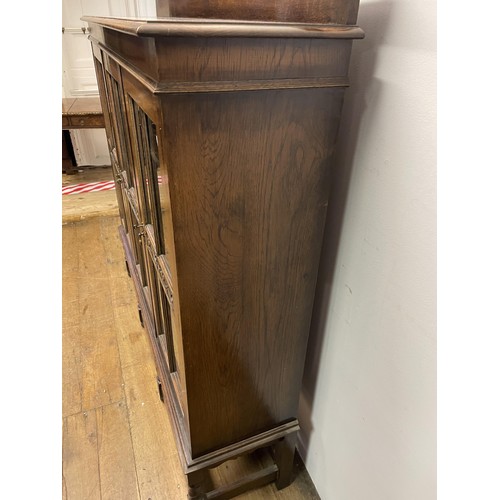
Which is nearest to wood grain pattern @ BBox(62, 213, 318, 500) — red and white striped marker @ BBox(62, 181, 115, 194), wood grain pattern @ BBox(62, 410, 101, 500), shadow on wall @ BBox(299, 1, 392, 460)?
wood grain pattern @ BBox(62, 410, 101, 500)

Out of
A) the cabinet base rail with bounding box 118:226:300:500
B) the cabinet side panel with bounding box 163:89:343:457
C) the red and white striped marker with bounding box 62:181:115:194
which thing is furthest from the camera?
the red and white striped marker with bounding box 62:181:115:194

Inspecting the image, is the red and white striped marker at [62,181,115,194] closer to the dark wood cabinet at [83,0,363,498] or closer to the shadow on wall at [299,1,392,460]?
the dark wood cabinet at [83,0,363,498]

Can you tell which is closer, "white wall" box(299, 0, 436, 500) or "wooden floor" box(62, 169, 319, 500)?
"white wall" box(299, 0, 436, 500)

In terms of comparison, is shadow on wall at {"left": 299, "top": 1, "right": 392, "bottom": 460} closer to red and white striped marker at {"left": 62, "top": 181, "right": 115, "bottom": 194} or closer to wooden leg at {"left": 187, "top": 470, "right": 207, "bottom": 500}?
wooden leg at {"left": 187, "top": 470, "right": 207, "bottom": 500}

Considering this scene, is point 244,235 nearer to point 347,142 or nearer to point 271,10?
point 347,142

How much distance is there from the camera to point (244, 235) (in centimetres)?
74

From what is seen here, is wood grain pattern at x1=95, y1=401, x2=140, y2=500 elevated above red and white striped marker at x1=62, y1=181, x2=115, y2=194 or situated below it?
below

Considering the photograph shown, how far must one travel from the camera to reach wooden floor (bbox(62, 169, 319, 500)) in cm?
122

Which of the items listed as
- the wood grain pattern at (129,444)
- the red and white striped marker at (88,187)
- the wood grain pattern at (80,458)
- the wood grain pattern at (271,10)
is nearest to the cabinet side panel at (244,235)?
the wood grain pattern at (271,10)

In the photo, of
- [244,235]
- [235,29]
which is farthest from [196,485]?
[235,29]

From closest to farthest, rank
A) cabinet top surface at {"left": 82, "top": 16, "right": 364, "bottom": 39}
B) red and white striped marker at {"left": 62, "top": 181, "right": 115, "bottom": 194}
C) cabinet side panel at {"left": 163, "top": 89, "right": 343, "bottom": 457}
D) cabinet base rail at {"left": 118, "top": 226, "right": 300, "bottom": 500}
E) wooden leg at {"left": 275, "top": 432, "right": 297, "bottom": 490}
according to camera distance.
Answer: cabinet top surface at {"left": 82, "top": 16, "right": 364, "bottom": 39} → cabinet side panel at {"left": 163, "top": 89, "right": 343, "bottom": 457} → cabinet base rail at {"left": 118, "top": 226, "right": 300, "bottom": 500} → wooden leg at {"left": 275, "top": 432, "right": 297, "bottom": 490} → red and white striped marker at {"left": 62, "top": 181, "right": 115, "bottom": 194}

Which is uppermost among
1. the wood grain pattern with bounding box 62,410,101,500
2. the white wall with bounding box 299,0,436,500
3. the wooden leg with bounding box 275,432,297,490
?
the white wall with bounding box 299,0,436,500

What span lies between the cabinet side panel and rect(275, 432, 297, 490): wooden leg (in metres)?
0.19
